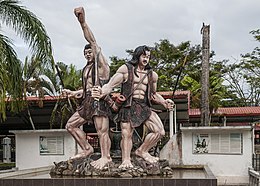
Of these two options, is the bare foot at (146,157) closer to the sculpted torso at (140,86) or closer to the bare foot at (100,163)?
the bare foot at (100,163)

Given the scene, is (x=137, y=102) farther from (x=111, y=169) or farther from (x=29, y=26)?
(x=29, y=26)

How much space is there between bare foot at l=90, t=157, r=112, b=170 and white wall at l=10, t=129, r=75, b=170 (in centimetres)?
812

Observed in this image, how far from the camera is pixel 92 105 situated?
8.14 metres

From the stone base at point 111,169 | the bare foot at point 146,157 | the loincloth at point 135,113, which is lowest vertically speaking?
the stone base at point 111,169

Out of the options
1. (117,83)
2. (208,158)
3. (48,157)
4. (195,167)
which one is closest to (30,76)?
(48,157)

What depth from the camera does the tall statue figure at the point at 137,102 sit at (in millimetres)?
7832

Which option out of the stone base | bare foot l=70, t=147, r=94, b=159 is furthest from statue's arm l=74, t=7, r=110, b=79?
the stone base

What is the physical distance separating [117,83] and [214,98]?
14.0 m

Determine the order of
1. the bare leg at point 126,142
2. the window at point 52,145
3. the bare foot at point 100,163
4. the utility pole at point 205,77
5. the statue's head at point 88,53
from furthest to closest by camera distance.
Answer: the utility pole at point 205,77 → the window at point 52,145 → the statue's head at point 88,53 → the bare foot at point 100,163 → the bare leg at point 126,142

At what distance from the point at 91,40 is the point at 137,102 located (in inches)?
54.1

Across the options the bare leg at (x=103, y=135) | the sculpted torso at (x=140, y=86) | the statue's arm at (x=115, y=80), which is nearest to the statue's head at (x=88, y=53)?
the statue's arm at (x=115, y=80)

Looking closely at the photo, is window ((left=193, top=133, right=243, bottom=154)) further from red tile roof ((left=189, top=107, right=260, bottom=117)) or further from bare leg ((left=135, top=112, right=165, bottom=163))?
red tile roof ((left=189, top=107, right=260, bottom=117))

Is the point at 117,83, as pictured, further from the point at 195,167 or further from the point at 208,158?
the point at 208,158

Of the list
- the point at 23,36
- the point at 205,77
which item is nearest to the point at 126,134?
the point at 23,36
